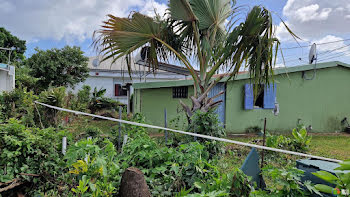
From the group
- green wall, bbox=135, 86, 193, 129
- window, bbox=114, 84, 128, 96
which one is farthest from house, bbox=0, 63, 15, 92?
window, bbox=114, 84, 128, 96

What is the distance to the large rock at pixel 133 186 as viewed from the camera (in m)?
1.98

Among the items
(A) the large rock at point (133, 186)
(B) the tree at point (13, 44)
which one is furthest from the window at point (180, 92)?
(B) the tree at point (13, 44)

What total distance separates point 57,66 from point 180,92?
816 cm

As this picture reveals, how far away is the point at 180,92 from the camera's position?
325 inches

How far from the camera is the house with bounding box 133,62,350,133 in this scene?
830 centimetres

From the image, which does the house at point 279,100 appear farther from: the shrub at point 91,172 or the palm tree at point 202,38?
the shrub at point 91,172

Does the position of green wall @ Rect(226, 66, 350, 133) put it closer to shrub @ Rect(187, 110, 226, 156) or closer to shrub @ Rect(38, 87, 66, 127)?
shrub @ Rect(187, 110, 226, 156)

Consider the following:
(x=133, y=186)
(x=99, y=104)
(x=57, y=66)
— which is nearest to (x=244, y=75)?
(x=133, y=186)

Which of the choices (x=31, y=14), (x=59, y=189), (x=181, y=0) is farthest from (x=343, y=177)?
(x=31, y=14)

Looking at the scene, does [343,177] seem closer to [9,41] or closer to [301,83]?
[301,83]

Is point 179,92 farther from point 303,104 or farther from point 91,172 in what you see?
point 91,172

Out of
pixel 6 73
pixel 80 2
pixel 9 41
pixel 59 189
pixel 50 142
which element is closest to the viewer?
pixel 59 189

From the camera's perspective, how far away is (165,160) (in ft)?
8.14

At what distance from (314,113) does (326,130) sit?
97cm
